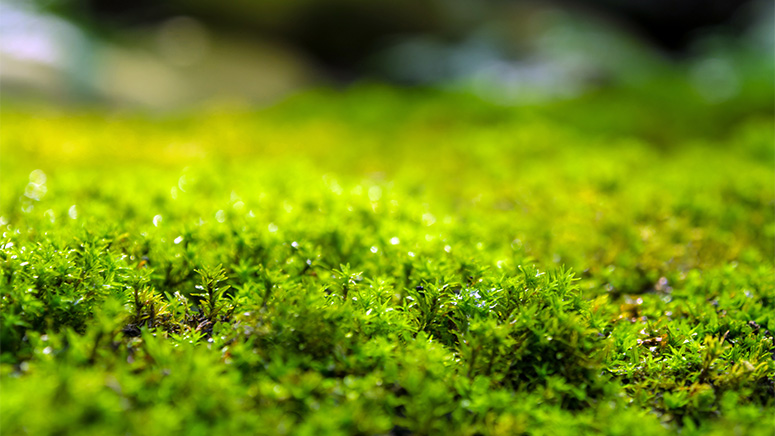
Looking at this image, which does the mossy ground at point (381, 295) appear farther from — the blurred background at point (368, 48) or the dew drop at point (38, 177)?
the blurred background at point (368, 48)

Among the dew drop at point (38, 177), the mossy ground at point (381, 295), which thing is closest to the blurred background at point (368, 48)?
the mossy ground at point (381, 295)

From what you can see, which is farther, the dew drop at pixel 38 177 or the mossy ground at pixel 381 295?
the dew drop at pixel 38 177

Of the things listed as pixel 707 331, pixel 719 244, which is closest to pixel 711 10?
pixel 719 244

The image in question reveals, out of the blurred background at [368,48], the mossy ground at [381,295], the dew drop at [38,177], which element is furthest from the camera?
the blurred background at [368,48]

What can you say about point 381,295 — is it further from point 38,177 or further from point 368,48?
point 368,48

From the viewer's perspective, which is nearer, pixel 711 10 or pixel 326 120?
pixel 326 120

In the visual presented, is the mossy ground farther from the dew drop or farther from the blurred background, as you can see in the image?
the blurred background

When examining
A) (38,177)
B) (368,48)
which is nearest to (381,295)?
(38,177)

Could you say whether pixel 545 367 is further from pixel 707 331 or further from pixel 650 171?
pixel 650 171
